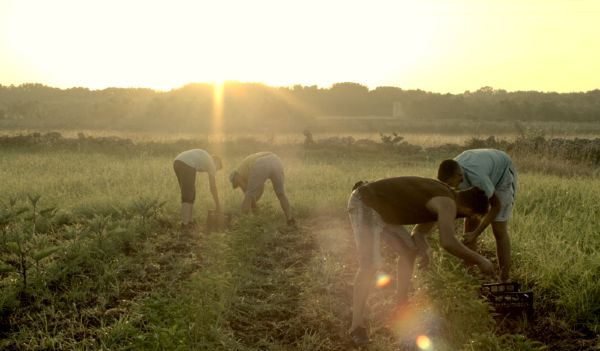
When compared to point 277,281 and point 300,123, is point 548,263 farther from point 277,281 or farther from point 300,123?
point 300,123

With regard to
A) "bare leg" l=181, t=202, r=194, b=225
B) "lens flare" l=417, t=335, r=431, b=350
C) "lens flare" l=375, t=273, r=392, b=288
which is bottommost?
"lens flare" l=375, t=273, r=392, b=288

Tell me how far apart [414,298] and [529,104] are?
53.3 metres

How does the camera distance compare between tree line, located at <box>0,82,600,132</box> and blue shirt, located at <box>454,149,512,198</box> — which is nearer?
blue shirt, located at <box>454,149,512,198</box>

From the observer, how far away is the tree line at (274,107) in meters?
45.2

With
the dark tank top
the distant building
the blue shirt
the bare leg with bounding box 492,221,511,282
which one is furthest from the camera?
the distant building

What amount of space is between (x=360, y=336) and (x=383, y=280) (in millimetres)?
1485

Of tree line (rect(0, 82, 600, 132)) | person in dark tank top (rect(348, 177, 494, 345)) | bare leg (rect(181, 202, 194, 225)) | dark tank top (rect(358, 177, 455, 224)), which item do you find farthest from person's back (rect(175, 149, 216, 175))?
tree line (rect(0, 82, 600, 132))

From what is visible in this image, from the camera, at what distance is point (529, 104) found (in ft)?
174

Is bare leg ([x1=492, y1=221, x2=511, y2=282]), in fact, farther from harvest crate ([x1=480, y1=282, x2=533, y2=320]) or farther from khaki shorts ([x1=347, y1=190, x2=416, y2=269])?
khaki shorts ([x1=347, y1=190, x2=416, y2=269])

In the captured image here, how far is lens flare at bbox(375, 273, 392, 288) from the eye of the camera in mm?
5457

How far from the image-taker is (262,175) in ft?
25.2

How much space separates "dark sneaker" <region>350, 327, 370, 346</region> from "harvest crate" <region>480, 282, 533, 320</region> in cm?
95

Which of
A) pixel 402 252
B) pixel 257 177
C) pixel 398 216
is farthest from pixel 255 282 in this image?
pixel 257 177

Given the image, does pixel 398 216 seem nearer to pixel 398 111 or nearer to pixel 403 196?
pixel 403 196
